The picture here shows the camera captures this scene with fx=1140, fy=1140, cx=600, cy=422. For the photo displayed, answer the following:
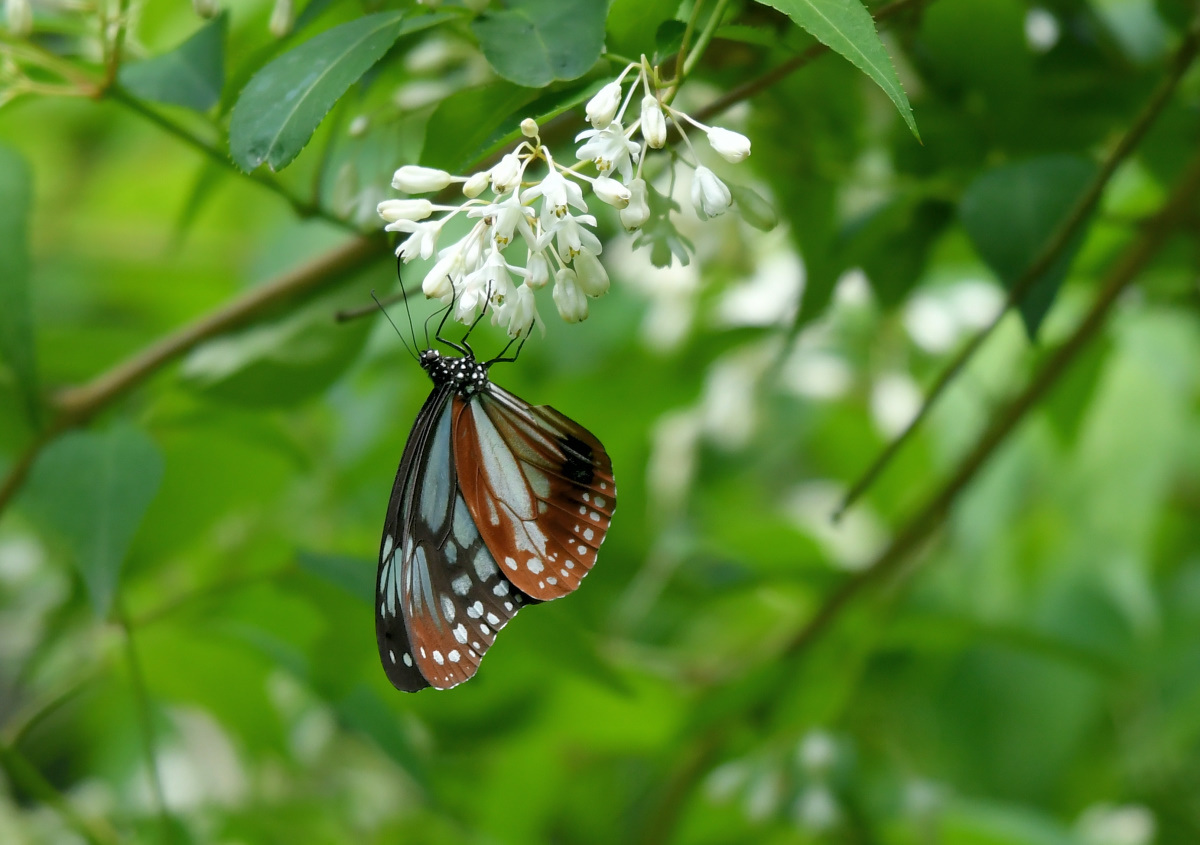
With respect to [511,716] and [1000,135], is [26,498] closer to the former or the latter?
[511,716]

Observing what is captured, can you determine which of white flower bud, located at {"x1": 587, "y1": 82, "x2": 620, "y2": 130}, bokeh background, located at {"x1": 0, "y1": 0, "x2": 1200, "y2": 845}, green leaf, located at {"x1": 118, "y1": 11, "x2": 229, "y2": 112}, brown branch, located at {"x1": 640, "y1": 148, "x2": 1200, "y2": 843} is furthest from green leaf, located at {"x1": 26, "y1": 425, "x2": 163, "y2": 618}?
brown branch, located at {"x1": 640, "y1": 148, "x2": 1200, "y2": 843}

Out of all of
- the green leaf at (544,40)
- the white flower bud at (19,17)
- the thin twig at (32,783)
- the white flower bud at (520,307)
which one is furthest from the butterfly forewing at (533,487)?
the thin twig at (32,783)

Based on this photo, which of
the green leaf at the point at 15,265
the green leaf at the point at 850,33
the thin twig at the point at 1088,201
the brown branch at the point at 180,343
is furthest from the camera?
the brown branch at the point at 180,343

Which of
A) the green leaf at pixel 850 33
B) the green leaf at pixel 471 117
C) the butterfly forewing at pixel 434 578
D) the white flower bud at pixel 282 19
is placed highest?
the green leaf at pixel 850 33

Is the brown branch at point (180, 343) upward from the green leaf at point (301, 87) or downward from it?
downward

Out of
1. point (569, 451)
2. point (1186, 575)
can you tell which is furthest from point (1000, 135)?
point (1186, 575)

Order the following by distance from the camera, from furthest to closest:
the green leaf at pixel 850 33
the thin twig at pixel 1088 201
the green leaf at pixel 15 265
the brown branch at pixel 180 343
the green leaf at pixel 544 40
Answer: the brown branch at pixel 180 343, the green leaf at pixel 15 265, the thin twig at pixel 1088 201, the green leaf at pixel 544 40, the green leaf at pixel 850 33

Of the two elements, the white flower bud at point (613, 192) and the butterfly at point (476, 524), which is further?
the butterfly at point (476, 524)

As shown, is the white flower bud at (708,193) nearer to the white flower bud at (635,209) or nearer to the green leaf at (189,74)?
the white flower bud at (635,209)

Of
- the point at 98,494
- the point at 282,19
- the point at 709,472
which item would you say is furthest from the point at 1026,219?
the point at 709,472
